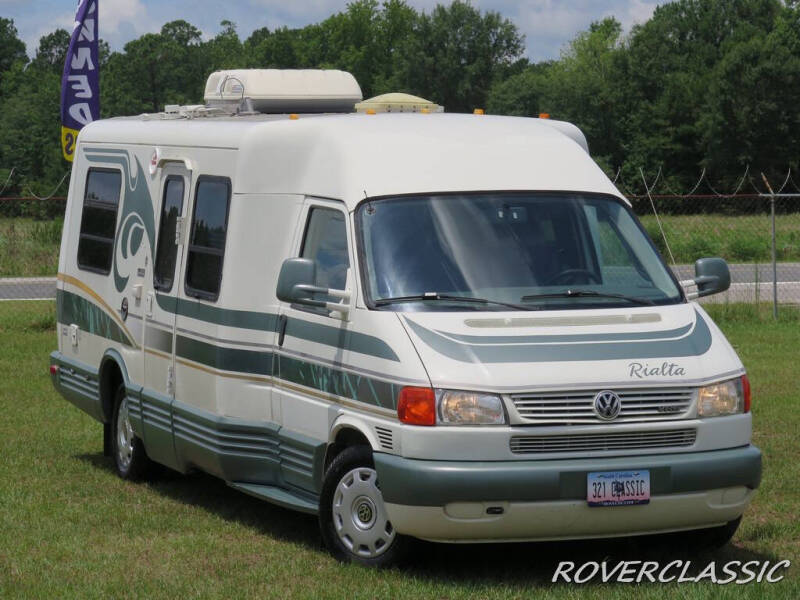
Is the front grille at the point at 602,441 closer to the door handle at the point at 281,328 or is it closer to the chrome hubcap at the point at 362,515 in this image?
the chrome hubcap at the point at 362,515

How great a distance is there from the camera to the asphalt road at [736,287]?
82.1ft

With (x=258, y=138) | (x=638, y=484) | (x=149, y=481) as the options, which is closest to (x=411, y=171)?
(x=258, y=138)

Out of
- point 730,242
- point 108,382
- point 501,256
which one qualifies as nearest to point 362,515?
point 501,256

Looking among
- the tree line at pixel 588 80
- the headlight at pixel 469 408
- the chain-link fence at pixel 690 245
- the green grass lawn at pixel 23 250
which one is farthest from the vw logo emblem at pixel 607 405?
the tree line at pixel 588 80

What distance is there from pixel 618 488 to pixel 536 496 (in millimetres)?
416

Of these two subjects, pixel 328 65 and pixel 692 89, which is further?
pixel 328 65

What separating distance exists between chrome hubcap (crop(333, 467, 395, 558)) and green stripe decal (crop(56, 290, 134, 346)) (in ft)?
10.4

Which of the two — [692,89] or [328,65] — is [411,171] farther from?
[328,65]

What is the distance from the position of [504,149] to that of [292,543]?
8.35ft

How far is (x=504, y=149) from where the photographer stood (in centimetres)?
882

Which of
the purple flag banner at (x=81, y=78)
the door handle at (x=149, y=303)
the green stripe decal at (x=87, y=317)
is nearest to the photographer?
the door handle at (x=149, y=303)

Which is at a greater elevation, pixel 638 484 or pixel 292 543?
pixel 638 484

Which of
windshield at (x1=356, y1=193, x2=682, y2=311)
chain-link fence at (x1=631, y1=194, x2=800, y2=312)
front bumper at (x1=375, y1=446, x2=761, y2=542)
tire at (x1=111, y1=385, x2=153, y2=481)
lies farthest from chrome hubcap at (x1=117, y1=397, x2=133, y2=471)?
chain-link fence at (x1=631, y1=194, x2=800, y2=312)

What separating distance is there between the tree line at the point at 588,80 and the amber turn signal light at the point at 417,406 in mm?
56327
